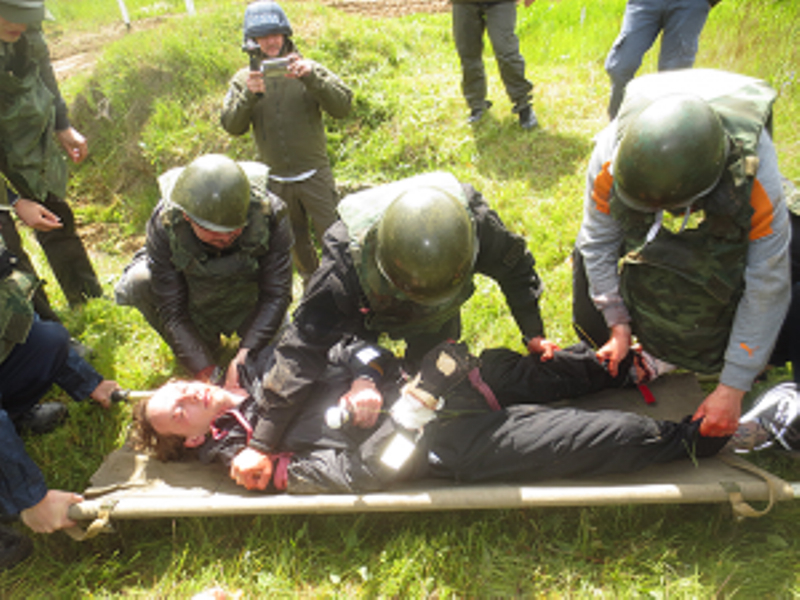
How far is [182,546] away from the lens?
2488mm

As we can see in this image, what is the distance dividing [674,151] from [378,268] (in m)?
1.11

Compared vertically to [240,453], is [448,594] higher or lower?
lower

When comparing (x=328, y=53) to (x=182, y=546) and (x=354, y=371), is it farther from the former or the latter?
(x=182, y=546)

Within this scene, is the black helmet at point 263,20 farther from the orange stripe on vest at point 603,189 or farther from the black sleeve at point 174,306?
the orange stripe on vest at point 603,189

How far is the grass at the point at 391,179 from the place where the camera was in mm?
2162

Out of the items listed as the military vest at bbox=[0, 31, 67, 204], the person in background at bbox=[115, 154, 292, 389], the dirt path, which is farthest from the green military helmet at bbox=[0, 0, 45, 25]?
the dirt path

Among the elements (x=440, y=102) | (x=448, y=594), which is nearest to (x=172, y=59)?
(x=440, y=102)

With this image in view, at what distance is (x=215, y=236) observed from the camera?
2.69m

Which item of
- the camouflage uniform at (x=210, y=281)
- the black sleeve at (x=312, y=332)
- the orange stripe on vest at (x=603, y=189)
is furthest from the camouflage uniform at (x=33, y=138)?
Result: the orange stripe on vest at (x=603, y=189)

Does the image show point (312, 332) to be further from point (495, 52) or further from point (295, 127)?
point (495, 52)

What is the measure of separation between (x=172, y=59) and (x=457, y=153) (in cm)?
370

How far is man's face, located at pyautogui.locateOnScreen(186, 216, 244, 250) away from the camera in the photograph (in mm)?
2666

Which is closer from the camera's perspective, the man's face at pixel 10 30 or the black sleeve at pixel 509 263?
the black sleeve at pixel 509 263

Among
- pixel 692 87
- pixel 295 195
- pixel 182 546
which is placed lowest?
pixel 182 546
